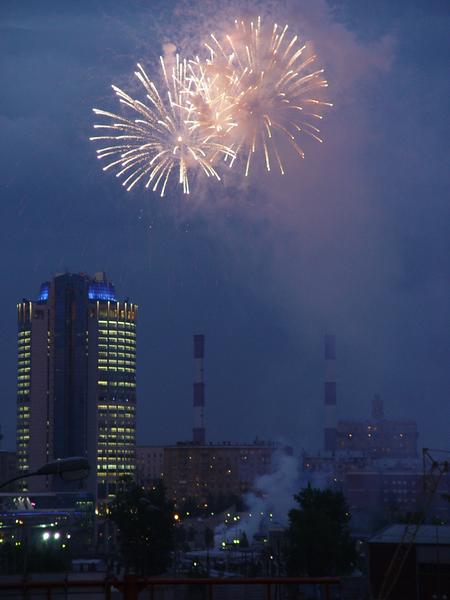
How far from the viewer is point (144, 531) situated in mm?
65125

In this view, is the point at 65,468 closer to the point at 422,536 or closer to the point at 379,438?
the point at 422,536

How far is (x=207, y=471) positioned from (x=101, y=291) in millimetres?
30931

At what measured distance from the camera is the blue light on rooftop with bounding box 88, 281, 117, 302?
152625mm

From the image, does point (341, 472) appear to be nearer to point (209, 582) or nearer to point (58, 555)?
point (58, 555)

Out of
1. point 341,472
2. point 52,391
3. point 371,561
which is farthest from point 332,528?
point 52,391

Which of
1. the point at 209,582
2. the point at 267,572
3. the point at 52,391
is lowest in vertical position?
the point at 267,572

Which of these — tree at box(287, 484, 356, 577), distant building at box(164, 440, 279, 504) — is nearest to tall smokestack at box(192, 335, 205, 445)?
distant building at box(164, 440, 279, 504)

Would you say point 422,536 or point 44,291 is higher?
point 44,291

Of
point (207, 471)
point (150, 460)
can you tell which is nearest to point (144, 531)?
point (207, 471)

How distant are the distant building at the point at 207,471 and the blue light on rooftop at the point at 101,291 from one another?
2462cm

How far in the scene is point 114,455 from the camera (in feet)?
492

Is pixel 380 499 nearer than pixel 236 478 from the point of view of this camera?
Yes

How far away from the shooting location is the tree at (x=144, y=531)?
205 feet

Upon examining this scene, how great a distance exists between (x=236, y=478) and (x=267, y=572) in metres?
104
